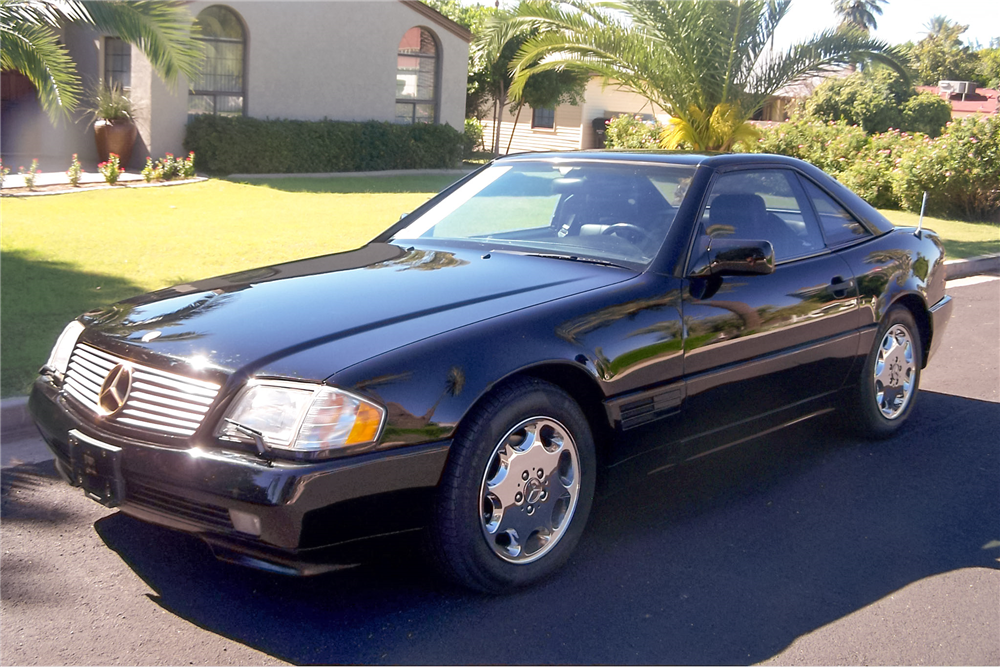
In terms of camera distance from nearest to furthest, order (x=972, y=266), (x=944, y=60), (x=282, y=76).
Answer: (x=972, y=266) → (x=282, y=76) → (x=944, y=60)

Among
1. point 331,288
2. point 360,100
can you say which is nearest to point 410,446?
point 331,288

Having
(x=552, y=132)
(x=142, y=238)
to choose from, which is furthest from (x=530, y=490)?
(x=552, y=132)

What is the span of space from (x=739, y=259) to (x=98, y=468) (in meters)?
2.53

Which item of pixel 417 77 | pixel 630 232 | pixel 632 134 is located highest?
→ pixel 417 77

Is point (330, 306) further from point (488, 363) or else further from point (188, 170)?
point (188, 170)

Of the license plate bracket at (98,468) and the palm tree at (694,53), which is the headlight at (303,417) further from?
the palm tree at (694,53)

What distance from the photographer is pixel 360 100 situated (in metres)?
21.3

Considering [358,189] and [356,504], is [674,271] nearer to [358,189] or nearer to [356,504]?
[356,504]

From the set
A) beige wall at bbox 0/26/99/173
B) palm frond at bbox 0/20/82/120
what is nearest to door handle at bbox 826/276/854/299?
palm frond at bbox 0/20/82/120

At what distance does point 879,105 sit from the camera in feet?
93.4

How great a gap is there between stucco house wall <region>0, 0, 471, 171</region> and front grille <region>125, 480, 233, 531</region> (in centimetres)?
1588

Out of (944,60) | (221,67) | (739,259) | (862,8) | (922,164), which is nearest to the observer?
(739,259)

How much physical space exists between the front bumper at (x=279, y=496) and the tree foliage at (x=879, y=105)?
2775cm

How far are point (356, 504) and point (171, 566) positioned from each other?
3.22 feet
